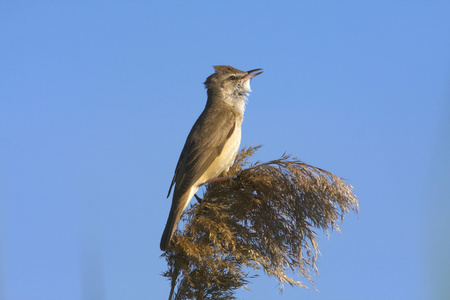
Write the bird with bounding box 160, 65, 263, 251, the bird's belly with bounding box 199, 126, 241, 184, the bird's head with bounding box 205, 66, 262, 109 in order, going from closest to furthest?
the bird with bounding box 160, 65, 263, 251, the bird's belly with bounding box 199, 126, 241, 184, the bird's head with bounding box 205, 66, 262, 109

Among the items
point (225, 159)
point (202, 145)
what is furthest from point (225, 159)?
point (202, 145)

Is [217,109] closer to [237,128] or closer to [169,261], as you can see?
[237,128]

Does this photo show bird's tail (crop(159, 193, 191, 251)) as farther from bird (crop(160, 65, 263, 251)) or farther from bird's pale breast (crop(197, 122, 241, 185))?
bird's pale breast (crop(197, 122, 241, 185))

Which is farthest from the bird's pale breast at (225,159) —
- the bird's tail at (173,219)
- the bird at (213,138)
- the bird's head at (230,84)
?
the bird's head at (230,84)

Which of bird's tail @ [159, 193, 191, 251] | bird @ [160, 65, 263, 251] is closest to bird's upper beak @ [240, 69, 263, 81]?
bird @ [160, 65, 263, 251]

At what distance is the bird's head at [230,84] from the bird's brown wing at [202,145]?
0.35 meters

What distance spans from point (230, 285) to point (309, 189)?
816 mm

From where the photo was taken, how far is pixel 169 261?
122 inches

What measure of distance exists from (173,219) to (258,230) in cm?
78

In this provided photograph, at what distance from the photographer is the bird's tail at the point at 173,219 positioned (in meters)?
3.24

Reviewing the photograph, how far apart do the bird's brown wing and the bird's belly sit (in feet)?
0.12

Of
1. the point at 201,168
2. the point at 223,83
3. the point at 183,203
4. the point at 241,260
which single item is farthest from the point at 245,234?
the point at 223,83

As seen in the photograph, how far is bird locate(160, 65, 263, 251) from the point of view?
4301 millimetres

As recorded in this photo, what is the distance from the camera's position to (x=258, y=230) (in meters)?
3.14
